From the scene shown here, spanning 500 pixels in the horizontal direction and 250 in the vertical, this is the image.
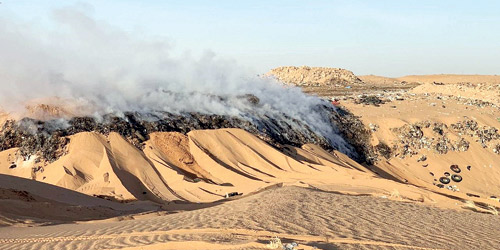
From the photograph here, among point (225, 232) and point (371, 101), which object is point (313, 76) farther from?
point (225, 232)

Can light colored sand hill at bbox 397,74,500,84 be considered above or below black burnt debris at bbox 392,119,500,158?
above

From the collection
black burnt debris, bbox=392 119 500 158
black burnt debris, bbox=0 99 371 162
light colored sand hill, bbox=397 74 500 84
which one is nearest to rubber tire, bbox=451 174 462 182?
black burnt debris, bbox=392 119 500 158

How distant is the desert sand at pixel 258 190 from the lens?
8.13 m

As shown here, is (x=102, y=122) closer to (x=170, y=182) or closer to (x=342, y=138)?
(x=170, y=182)

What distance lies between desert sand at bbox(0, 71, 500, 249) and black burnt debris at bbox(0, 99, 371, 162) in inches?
16.0

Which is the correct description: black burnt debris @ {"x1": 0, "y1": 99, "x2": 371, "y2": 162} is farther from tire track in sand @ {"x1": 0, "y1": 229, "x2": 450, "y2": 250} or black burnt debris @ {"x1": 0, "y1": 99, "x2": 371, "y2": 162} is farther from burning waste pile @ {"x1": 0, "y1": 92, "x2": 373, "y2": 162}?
tire track in sand @ {"x1": 0, "y1": 229, "x2": 450, "y2": 250}

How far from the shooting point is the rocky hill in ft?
202

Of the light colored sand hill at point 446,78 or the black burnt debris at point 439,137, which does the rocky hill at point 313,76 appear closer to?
the light colored sand hill at point 446,78

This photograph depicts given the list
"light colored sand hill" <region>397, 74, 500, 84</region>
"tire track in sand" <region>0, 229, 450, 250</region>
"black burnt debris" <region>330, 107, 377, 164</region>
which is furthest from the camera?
"light colored sand hill" <region>397, 74, 500, 84</region>

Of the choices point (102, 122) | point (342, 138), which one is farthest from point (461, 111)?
point (102, 122)

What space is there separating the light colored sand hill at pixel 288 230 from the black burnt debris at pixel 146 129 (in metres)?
8.71

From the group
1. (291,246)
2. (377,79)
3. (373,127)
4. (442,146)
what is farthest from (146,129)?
(377,79)

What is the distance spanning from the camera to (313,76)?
64938 mm

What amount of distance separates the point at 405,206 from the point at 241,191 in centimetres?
575
